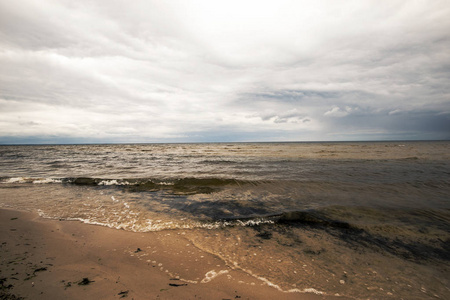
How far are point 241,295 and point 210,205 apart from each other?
17.2 feet

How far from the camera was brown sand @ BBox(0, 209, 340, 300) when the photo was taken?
11.0 ft

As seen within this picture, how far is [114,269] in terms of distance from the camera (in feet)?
13.3

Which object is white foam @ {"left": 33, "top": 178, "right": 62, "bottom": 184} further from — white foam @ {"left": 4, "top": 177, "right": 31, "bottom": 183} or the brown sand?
the brown sand

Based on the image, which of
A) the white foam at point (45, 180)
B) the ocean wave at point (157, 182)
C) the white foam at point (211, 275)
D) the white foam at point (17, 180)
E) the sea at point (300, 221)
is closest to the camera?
the white foam at point (211, 275)

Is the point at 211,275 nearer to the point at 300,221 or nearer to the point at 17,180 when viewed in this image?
the point at 300,221

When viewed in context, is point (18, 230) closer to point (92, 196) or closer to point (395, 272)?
point (92, 196)

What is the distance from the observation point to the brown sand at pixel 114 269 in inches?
131

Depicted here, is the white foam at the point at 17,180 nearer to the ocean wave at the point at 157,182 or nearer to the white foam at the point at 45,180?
the ocean wave at the point at 157,182

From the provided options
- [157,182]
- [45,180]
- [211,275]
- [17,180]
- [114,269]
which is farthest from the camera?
[17,180]

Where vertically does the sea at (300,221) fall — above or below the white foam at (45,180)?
below

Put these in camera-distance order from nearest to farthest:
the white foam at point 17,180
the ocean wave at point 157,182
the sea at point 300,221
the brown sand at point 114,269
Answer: the brown sand at point 114,269 → the sea at point 300,221 → the ocean wave at point 157,182 → the white foam at point 17,180

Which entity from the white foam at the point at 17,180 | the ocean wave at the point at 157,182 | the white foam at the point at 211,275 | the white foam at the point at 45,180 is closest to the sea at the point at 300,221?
the ocean wave at the point at 157,182

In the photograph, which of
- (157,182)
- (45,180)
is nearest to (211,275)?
(157,182)

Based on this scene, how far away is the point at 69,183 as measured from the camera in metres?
13.1
